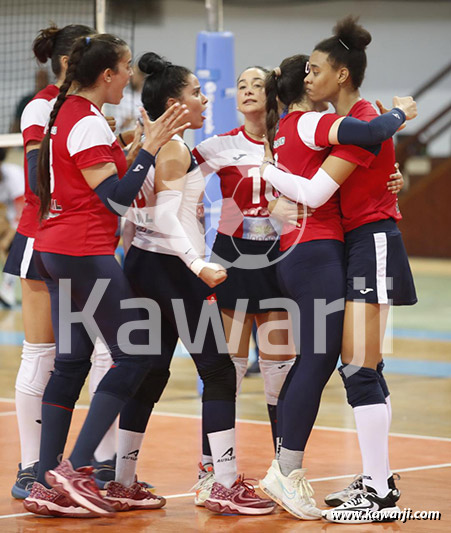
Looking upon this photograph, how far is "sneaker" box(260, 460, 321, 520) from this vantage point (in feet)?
12.4

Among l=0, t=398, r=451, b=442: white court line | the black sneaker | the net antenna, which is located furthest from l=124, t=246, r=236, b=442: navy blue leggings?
the net antenna

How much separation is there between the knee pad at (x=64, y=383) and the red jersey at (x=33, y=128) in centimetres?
64

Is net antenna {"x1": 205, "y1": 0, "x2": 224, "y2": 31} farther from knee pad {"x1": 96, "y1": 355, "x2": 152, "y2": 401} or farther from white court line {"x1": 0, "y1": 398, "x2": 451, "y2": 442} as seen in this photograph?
knee pad {"x1": 96, "y1": 355, "x2": 152, "y2": 401}

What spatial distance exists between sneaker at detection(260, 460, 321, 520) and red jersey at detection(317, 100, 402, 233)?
98cm

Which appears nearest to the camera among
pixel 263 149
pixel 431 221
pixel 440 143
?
pixel 263 149

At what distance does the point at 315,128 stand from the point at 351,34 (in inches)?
15.1

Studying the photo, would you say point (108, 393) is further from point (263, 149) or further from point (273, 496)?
point (263, 149)

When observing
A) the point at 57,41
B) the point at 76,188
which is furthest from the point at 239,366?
the point at 57,41

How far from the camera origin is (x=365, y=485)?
3.83 metres

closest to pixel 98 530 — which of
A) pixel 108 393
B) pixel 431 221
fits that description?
pixel 108 393

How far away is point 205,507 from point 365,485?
25.2 inches

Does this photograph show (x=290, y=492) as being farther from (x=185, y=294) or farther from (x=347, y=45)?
(x=347, y=45)

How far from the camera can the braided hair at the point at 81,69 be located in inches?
149

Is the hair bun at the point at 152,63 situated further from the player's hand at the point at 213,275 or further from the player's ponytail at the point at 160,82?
the player's hand at the point at 213,275
